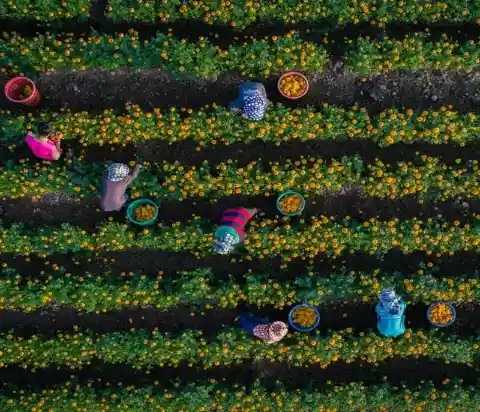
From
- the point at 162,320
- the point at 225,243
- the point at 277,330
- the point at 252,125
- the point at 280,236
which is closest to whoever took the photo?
the point at 225,243

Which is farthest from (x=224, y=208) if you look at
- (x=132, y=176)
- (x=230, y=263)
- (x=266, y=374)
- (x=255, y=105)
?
(x=266, y=374)

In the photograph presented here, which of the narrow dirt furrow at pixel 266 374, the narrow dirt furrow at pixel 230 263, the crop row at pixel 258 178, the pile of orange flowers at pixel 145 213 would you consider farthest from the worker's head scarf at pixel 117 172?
the narrow dirt furrow at pixel 266 374

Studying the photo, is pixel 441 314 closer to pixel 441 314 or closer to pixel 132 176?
pixel 441 314

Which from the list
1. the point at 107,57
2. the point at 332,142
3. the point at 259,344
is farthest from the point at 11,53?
the point at 259,344

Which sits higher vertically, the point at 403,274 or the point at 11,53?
the point at 11,53

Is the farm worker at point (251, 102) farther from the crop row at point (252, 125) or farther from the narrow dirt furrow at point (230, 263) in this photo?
the narrow dirt furrow at point (230, 263)

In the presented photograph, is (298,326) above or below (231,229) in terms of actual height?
below

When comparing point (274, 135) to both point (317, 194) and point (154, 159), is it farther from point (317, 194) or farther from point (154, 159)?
point (154, 159)
